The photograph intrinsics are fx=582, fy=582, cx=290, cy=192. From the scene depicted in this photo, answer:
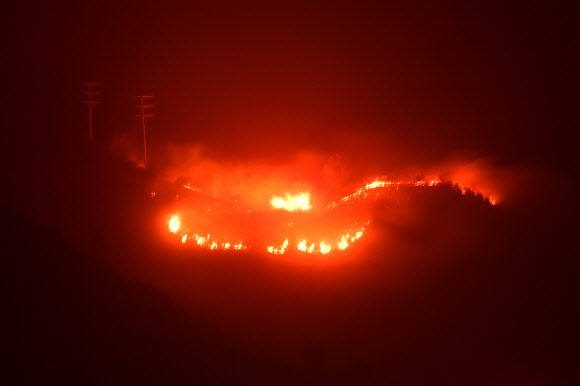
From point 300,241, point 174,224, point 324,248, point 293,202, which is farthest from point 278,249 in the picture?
point 174,224

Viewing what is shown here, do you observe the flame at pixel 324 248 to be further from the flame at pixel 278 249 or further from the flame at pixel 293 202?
the flame at pixel 293 202

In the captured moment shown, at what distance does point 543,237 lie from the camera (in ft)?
87.6

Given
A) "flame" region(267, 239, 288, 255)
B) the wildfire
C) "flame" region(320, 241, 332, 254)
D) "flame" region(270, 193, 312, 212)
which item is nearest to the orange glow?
the wildfire

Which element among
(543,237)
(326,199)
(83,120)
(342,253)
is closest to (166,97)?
(83,120)

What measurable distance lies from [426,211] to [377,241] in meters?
3.13

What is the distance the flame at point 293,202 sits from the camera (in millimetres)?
27000

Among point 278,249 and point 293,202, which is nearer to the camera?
point 278,249

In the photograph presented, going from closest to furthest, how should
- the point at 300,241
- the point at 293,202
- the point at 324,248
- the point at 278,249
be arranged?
the point at 278,249 < the point at 324,248 < the point at 300,241 < the point at 293,202

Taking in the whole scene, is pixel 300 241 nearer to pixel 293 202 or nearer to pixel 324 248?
pixel 324 248

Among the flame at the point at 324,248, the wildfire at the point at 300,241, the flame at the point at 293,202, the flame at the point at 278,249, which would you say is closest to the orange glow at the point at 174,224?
the wildfire at the point at 300,241

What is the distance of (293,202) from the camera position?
27.7 meters

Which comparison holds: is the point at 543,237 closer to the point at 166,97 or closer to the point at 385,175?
the point at 385,175

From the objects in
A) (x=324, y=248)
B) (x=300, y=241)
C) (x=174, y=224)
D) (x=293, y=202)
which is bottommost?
(x=324, y=248)

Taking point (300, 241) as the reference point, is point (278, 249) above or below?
below
